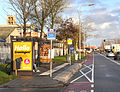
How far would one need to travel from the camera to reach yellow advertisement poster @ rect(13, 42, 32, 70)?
15.6m

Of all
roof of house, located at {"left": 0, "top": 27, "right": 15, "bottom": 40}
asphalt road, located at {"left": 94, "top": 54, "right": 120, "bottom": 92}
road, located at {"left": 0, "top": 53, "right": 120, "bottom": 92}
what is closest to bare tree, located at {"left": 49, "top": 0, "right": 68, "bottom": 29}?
asphalt road, located at {"left": 94, "top": 54, "right": 120, "bottom": 92}

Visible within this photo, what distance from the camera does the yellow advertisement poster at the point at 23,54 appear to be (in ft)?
51.3

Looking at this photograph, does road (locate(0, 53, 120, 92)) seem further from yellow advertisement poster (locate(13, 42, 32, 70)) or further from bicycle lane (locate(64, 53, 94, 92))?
yellow advertisement poster (locate(13, 42, 32, 70))

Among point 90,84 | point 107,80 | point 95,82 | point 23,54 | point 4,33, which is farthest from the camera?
point 4,33

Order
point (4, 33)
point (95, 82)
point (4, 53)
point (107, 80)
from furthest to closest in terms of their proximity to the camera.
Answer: point (4, 33)
point (4, 53)
point (107, 80)
point (95, 82)

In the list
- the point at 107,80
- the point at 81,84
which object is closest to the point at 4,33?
the point at 107,80

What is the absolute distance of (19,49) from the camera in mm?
15719

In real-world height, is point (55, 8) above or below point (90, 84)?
above

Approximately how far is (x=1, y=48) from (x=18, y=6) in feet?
23.1

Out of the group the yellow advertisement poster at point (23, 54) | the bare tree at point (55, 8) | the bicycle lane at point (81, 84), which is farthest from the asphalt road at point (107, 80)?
the bare tree at point (55, 8)

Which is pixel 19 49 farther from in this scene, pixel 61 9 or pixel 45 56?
pixel 61 9

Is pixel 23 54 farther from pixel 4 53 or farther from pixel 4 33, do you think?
pixel 4 33

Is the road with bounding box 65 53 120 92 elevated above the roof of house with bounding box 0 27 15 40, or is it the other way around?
the roof of house with bounding box 0 27 15 40

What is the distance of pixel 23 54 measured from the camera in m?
15.8
